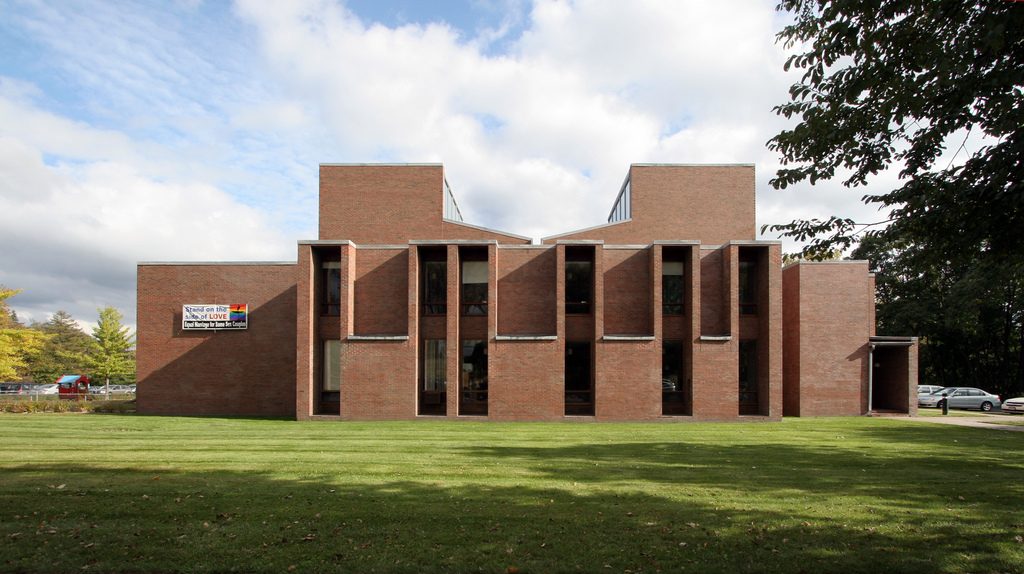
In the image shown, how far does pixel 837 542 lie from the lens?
23.7 ft

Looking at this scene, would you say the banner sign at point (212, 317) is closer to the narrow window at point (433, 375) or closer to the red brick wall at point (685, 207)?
the narrow window at point (433, 375)

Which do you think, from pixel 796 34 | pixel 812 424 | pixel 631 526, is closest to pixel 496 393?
pixel 812 424

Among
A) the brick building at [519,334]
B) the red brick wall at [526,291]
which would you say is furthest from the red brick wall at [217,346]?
the red brick wall at [526,291]

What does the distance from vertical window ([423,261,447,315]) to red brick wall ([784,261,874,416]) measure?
1621cm

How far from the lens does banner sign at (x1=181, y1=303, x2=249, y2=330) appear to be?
92.9 ft

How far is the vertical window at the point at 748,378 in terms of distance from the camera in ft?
86.4

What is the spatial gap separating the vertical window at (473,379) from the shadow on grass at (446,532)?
629 inches

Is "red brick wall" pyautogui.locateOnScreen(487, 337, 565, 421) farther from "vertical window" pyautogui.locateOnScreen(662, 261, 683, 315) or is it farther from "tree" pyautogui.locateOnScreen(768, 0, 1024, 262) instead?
"tree" pyautogui.locateOnScreen(768, 0, 1024, 262)

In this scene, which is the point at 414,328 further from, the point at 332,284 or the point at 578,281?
the point at 578,281

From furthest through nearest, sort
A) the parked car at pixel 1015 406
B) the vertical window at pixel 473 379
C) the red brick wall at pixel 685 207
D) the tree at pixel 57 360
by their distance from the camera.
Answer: the tree at pixel 57 360, the parked car at pixel 1015 406, the red brick wall at pixel 685 207, the vertical window at pixel 473 379

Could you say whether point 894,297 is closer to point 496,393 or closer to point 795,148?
point 496,393

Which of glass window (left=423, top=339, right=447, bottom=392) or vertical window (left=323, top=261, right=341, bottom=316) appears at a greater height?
vertical window (left=323, top=261, right=341, bottom=316)

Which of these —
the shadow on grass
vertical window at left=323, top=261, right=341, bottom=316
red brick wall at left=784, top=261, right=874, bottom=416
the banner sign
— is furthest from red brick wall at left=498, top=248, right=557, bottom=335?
the shadow on grass

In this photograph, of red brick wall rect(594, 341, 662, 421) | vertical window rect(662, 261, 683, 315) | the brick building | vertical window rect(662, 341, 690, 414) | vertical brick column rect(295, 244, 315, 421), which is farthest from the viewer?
vertical window rect(662, 261, 683, 315)
